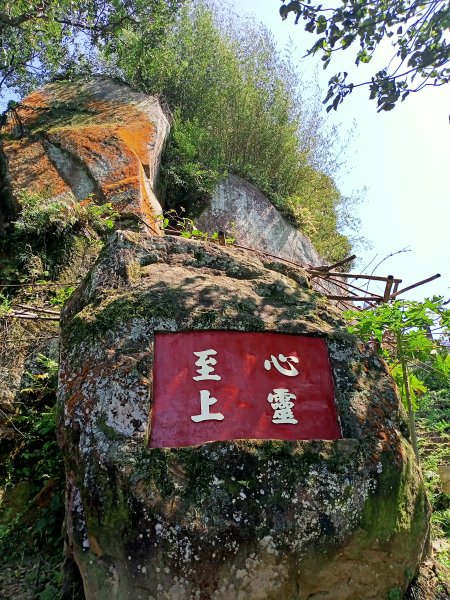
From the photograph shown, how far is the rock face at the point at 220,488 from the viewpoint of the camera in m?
2.50

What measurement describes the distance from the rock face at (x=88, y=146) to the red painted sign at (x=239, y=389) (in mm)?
3661

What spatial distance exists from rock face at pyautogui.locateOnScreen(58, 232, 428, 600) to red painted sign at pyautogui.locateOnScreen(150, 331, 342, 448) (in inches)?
3.0

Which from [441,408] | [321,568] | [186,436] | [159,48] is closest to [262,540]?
[321,568]

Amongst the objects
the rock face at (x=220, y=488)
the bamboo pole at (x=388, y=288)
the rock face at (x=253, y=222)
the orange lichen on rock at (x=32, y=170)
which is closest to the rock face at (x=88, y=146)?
the orange lichen on rock at (x=32, y=170)

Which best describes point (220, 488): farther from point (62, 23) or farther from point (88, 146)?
point (62, 23)

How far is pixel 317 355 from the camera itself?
11.0ft

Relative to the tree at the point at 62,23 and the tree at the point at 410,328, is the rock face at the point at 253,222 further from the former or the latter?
the tree at the point at 410,328

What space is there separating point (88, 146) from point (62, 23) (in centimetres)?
236

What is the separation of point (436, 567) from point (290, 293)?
1.96 m

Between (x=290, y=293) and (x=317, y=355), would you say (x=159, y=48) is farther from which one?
(x=317, y=355)

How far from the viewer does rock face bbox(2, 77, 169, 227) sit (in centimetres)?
709

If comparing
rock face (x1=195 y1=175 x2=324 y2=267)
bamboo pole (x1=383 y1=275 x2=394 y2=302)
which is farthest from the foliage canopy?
bamboo pole (x1=383 y1=275 x2=394 y2=302)

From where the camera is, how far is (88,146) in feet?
25.0

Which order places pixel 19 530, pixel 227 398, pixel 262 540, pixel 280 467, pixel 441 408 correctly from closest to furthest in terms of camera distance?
pixel 262 540
pixel 280 467
pixel 227 398
pixel 19 530
pixel 441 408
